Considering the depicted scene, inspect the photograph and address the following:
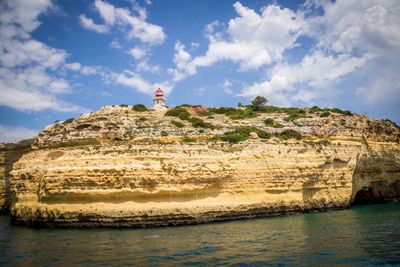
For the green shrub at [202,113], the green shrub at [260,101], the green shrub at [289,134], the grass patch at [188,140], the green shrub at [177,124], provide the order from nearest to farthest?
the grass patch at [188,140] → the green shrub at [289,134] → the green shrub at [177,124] → the green shrub at [202,113] → the green shrub at [260,101]

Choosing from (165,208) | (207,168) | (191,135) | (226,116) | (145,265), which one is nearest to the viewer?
(145,265)

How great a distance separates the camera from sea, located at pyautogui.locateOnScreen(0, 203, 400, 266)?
9.49 metres

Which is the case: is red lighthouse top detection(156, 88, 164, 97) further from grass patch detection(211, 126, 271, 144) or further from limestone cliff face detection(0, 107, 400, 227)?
grass patch detection(211, 126, 271, 144)

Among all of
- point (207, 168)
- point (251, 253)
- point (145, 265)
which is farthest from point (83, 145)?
point (251, 253)

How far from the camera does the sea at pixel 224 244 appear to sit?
31.1 ft

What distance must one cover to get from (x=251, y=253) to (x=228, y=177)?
27.2 ft

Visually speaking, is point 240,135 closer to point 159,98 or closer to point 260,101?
point 260,101

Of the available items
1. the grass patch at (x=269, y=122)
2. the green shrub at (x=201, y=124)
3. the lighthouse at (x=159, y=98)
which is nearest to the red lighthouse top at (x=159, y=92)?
the lighthouse at (x=159, y=98)

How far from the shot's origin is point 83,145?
66.3 ft

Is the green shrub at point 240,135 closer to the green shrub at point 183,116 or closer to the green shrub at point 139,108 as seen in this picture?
the green shrub at point 183,116

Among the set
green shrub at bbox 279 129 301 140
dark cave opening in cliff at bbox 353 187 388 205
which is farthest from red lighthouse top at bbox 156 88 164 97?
dark cave opening in cliff at bbox 353 187 388 205

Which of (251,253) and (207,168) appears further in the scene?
(207,168)

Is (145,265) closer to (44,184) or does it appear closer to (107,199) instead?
(107,199)

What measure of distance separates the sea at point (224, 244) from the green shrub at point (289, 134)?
730 cm
